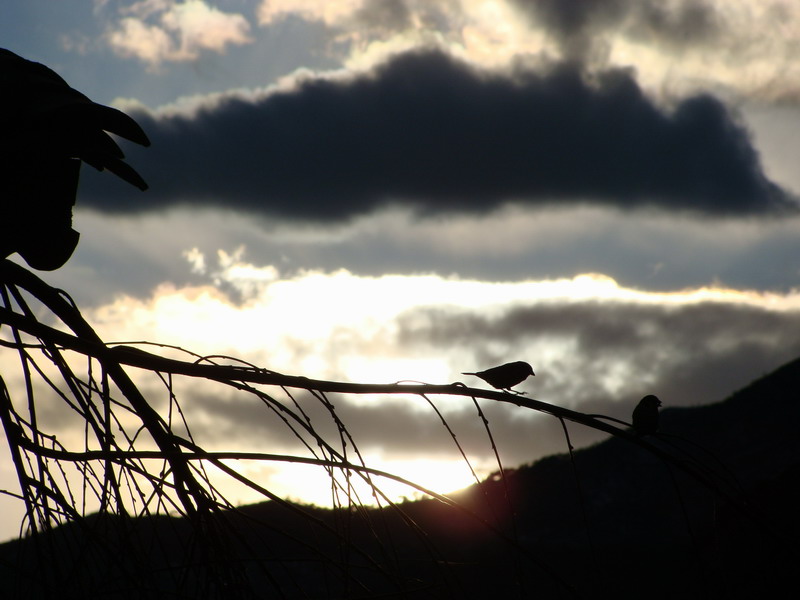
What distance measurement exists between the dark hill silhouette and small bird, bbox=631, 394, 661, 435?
0.17 m

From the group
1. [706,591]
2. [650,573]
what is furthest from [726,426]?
[706,591]

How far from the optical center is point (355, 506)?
2.38m

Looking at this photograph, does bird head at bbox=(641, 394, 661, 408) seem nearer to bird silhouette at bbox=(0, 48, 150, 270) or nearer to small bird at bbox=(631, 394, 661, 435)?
small bird at bbox=(631, 394, 661, 435)

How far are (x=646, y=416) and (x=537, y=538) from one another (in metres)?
15.9

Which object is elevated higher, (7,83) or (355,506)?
(7,83)

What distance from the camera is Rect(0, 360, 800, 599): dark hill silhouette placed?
2.16 metres

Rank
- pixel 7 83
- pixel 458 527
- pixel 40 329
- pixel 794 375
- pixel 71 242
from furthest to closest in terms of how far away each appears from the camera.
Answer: pixel 794 375 → pixel 458 527 → pixel 71 242 → pixel 7 83 → pixel 40 329

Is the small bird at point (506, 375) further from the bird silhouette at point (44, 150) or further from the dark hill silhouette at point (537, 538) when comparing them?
the bird silhouette at point (44, 150)

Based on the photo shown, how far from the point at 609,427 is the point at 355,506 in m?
0.83

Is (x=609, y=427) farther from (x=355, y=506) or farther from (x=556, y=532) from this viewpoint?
(x=556, y=532)

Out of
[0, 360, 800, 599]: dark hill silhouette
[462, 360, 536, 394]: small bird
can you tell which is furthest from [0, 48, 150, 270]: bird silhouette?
[462, 360, 536, 394]: small bird

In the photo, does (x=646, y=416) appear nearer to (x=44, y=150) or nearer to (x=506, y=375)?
(x=506, y=375)

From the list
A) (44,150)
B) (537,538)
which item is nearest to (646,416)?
(44,150)

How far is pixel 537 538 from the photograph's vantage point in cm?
1745
